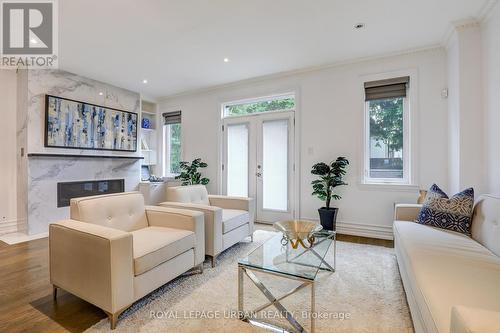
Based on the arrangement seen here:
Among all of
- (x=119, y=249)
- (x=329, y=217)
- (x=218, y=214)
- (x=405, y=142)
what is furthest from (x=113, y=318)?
(x=405, y=142)

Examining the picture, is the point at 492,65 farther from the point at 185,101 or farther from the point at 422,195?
the point at 185,101

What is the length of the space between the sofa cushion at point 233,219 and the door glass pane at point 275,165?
3.88 feet

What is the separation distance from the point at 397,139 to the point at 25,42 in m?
5.05

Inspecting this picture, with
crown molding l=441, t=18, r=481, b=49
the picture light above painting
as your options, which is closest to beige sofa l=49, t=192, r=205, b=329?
the picture light above painting

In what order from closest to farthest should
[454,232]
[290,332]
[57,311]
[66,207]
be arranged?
1. [290,332]
2. [57,311]
3. [454,232]
4. [66,207]

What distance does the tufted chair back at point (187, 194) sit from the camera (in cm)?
295

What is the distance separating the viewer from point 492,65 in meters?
2.46

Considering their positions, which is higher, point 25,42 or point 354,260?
point 25,42

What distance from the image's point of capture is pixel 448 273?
1.38 metres

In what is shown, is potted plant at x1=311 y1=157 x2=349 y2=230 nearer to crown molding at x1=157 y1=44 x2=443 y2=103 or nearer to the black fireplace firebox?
crown molding at x1=157 y1=44 x2=443 y2=103

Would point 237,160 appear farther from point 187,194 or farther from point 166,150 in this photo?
point 166,150

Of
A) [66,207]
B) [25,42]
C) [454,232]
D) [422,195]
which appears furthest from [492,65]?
[66,207]

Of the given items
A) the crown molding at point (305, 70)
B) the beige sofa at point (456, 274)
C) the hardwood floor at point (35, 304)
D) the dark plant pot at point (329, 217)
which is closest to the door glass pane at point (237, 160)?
the crown molding at point (305, 70)

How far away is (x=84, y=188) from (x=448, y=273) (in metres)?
4.93
